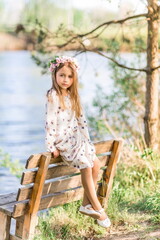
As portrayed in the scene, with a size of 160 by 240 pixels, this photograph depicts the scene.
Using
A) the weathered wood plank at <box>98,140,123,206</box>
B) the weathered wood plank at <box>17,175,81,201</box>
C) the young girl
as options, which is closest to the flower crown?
the young girl

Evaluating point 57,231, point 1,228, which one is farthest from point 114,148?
point 1,228

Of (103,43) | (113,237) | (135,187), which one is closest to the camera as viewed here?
(113,237)

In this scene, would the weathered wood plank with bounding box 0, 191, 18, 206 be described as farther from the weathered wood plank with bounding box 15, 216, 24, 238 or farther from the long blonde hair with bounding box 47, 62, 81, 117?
the long blonde hair with bounding box 47, 62, 81, 117

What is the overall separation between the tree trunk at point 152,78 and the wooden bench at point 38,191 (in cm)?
171

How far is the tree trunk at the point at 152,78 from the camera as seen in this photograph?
236 inches

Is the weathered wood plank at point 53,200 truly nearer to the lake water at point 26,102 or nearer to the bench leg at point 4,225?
the bench leg at point 4,225

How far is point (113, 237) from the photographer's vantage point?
4.50 m

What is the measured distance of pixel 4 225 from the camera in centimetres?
431

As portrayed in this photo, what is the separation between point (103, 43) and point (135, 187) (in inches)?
114

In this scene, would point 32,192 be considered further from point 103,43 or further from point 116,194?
point 103,43

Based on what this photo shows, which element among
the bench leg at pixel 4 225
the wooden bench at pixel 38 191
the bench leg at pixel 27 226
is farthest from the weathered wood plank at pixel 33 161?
the bench leg at pixel 4 225

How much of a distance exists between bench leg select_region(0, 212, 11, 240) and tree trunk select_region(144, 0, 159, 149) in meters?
2.61

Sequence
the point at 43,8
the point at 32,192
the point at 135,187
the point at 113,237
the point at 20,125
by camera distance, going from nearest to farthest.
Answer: the point at 32,192
the point at 113,237
the point at 135,187
the point at 20,125
the point at 43,8

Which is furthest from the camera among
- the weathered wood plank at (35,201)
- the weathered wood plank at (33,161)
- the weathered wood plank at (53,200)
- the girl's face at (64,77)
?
the girl's face at (64,77)
